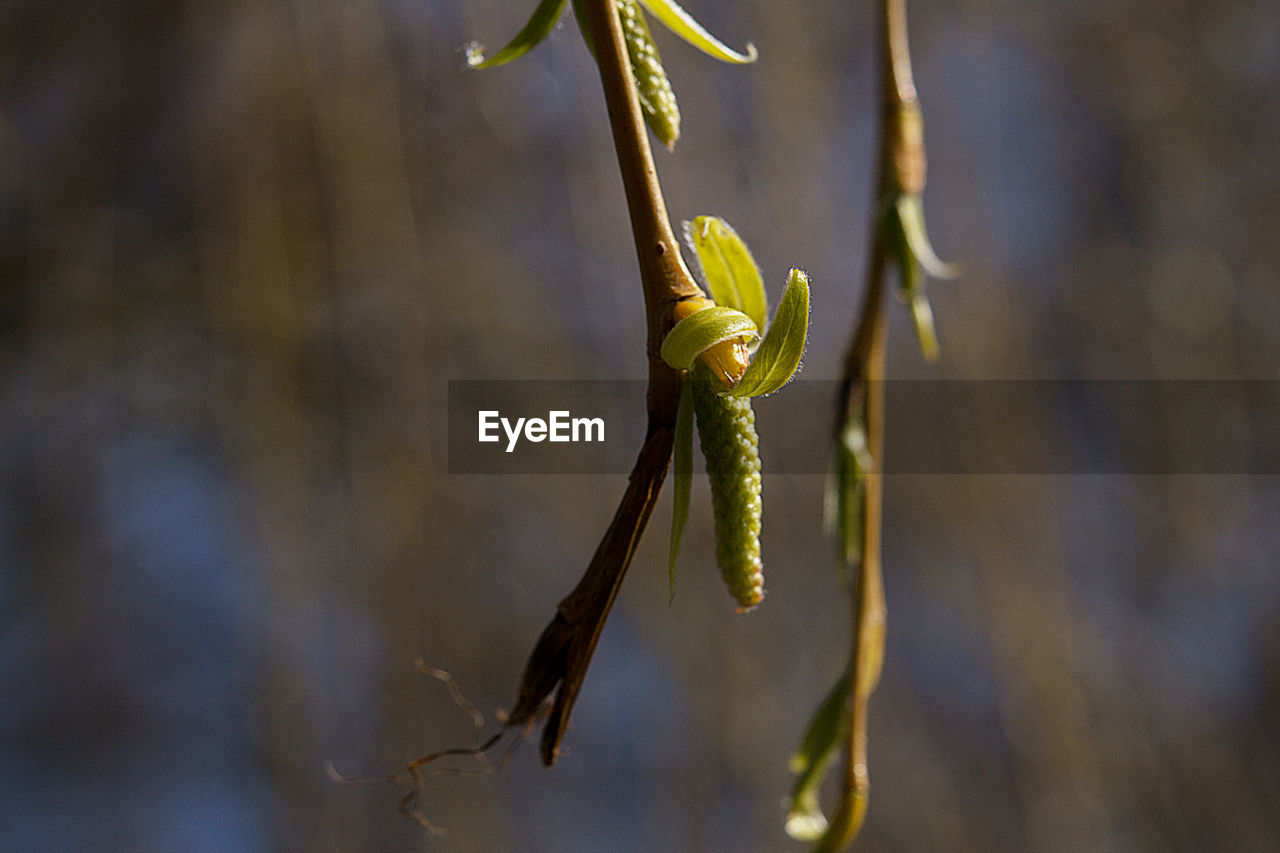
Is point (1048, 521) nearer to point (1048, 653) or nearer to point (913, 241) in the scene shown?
point (1048, 653)

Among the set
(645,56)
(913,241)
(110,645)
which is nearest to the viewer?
(645,56)

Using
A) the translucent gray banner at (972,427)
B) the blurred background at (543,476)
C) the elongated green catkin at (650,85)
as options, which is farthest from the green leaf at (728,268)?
the translucent gray banner at (972,427)

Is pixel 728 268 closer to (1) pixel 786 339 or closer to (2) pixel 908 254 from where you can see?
(1) pixel 786 339

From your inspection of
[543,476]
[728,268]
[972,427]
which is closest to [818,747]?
[728,268]

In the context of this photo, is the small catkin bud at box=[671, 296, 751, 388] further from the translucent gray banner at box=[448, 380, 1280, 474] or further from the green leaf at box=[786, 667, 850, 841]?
the translucent gray banner at box=[448, 380, 1280, 474]

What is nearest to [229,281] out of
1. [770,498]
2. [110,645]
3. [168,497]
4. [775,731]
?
[168,497]
